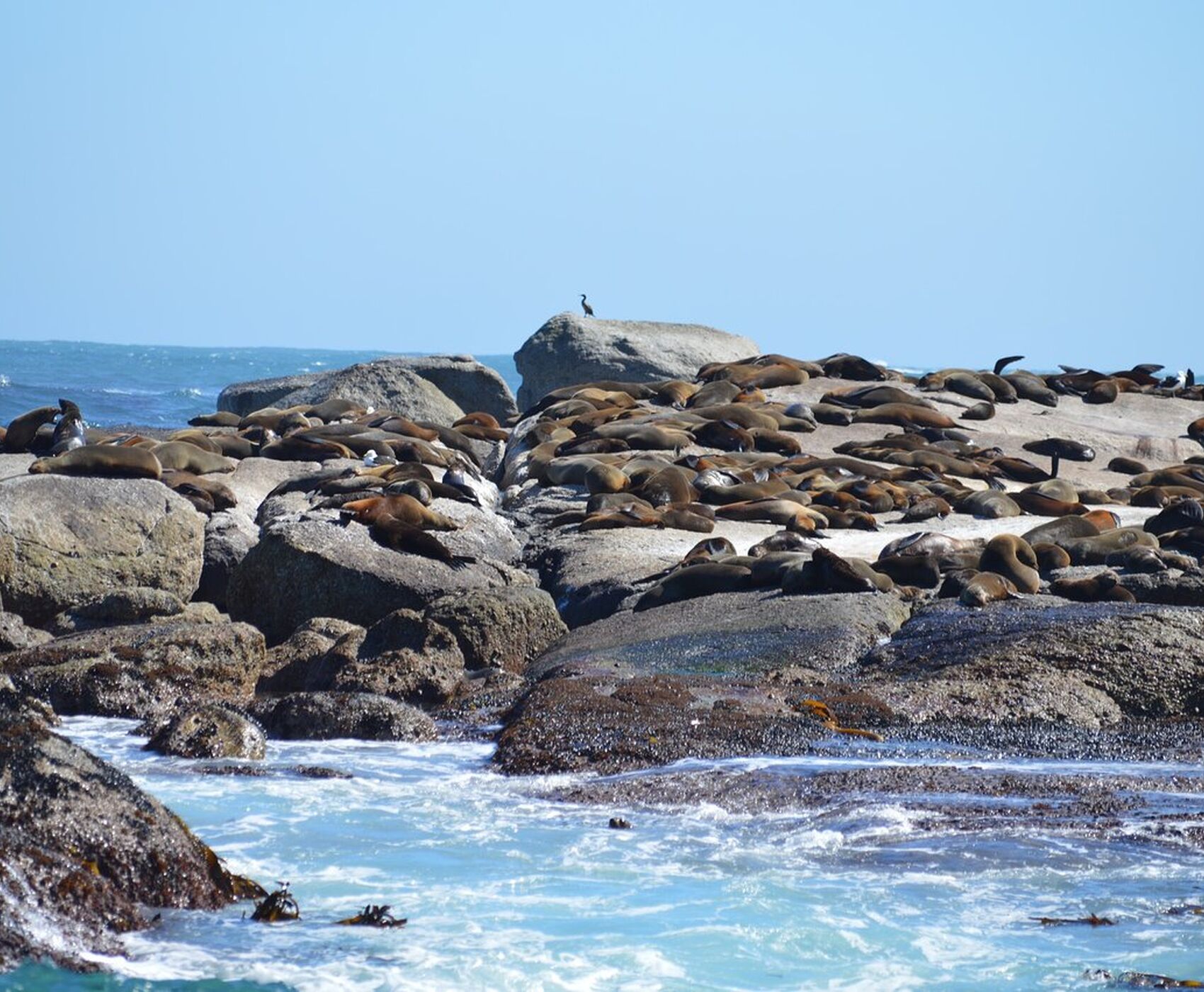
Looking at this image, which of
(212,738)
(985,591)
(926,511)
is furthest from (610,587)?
(212,738)

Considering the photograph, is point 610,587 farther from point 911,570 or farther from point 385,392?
point 385,392

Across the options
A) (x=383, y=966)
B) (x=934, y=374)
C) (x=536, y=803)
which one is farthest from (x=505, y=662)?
(x=934, y=374)

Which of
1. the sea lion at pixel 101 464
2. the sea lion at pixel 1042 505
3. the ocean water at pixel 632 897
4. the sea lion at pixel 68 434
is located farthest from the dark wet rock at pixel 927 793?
the sea lion at pixel 68 434

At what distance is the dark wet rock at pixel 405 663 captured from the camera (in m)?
9.77

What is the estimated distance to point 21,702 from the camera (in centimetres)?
864

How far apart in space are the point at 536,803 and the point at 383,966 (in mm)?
2259

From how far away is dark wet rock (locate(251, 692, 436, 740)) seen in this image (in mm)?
8953

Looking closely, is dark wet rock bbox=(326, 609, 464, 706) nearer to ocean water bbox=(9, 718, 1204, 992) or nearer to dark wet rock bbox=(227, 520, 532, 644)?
dark wet rock bbox=(227, 520, 532, 644)

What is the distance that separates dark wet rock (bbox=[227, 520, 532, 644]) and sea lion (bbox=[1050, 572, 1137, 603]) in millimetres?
4156

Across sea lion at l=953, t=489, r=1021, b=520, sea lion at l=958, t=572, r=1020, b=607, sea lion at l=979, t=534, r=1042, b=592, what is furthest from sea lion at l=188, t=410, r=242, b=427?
sea lion at l=958, t=572, r=1020, b=607

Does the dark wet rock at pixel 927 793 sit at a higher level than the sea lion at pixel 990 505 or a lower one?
lower

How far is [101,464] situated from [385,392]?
438 inches

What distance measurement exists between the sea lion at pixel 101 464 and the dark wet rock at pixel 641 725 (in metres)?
5.89

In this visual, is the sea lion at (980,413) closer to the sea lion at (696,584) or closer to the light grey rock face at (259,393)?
the light grey rock face at (259,393)
